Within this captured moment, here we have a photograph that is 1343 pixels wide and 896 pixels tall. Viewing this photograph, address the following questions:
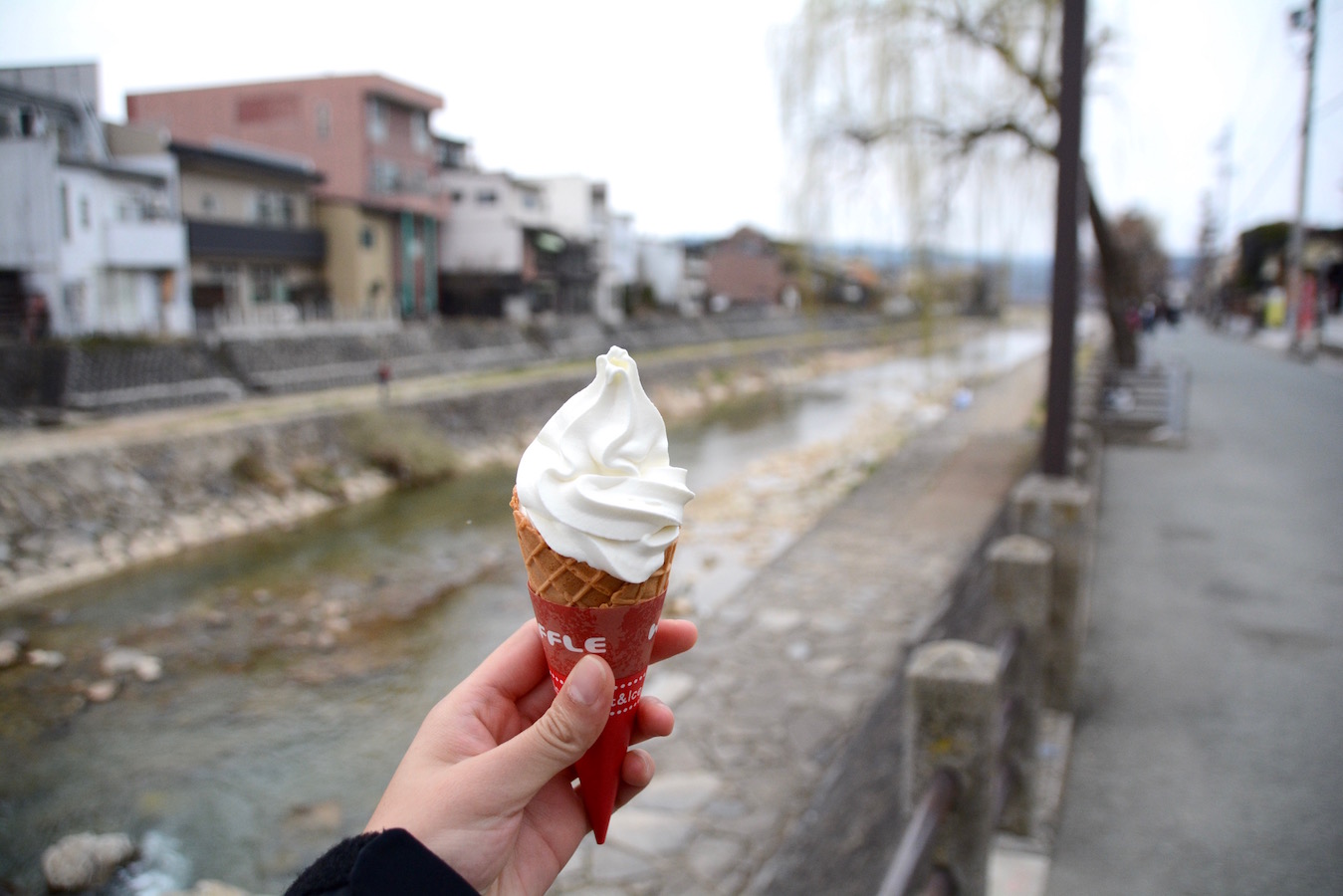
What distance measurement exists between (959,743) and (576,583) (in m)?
1.74

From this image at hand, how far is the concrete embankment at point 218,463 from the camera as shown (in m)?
9.95

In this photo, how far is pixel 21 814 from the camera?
470 centimetres

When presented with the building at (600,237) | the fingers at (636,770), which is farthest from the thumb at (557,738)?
the building at (600,237)

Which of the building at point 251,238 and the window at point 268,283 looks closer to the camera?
the building at point 251,238

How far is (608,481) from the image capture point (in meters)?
1.12

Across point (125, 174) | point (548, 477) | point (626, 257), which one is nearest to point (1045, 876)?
point (548, 477)

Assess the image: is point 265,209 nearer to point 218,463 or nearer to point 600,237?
point 218,463

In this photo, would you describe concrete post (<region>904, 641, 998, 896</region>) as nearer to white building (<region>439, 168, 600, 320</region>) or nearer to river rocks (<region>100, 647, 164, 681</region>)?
river rocks (<region>100, 647, 164, 681</region>)

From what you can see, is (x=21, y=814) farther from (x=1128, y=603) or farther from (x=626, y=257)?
(x=626, y=257)

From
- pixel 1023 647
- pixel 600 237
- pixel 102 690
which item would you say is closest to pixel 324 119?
pixel 102 690

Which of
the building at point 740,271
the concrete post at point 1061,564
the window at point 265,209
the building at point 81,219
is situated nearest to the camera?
the building at point 81,219

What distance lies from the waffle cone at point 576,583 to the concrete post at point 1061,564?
3898mm

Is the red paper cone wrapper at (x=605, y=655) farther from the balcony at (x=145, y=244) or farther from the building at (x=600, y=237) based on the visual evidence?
the building at (x=600, y=237)

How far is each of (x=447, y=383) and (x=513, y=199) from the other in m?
10.2
